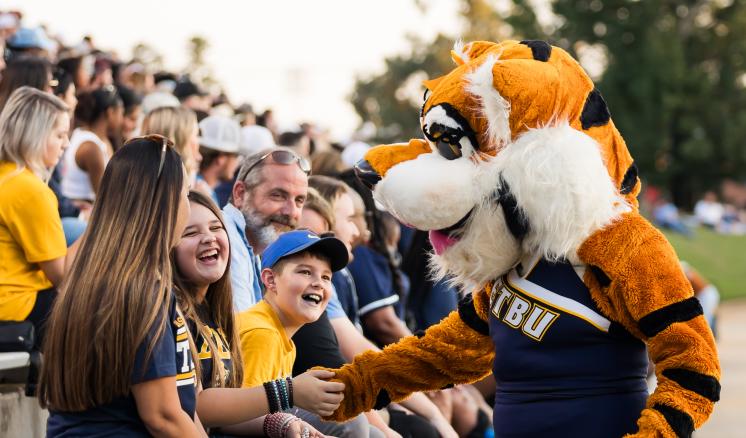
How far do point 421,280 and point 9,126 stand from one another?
2770mm

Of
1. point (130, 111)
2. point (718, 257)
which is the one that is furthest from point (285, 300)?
point (718, 257)

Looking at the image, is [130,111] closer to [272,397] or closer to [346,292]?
[346,292]

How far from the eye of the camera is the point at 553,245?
11.4 feet

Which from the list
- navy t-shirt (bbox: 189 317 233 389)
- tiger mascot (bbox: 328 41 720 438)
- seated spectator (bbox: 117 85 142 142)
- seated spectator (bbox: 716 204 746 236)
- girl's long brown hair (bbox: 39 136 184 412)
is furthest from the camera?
seated spectator (bbox: 716 204 746 236)

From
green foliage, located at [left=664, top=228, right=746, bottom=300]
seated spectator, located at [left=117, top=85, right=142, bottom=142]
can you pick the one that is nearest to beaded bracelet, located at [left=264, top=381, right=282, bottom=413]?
seated spectator, located at [left=117, top=85, right=142, bottom=142]

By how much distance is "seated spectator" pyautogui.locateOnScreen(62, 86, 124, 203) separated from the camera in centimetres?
663

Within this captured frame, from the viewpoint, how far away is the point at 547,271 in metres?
3.61

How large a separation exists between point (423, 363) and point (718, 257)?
22.4 metres

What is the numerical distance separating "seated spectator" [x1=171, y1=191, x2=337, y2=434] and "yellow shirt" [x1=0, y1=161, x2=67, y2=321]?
1.00 m

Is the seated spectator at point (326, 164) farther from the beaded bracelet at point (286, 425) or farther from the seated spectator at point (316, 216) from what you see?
the beaded bracelet at point (286, 425)

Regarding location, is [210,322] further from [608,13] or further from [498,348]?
[608,13]

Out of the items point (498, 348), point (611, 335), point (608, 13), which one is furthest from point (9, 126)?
point (608, 13)

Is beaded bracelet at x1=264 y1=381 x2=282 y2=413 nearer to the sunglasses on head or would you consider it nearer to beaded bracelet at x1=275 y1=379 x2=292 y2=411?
beaded bracelet at x1=275 y1=379 x2=292 y2=411

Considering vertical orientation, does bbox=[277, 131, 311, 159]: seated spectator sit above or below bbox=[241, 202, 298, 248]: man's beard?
above
